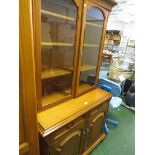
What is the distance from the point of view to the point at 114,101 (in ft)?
8.16

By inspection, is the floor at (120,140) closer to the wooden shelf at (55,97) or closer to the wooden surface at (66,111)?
the wooden surface at (66,111)

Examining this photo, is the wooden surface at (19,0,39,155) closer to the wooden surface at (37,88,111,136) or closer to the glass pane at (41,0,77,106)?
the wooden surface at (37,88,111,136)

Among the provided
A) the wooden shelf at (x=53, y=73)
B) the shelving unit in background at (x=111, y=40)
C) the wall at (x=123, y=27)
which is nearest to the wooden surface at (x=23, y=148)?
the wooden shelf at (x=53, y=73)

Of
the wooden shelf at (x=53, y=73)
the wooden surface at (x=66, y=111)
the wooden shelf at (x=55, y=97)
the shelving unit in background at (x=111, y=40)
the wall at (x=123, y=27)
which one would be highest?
the wall at (x=123, y=27)

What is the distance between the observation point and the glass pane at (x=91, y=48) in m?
1.50

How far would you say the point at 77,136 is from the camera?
1.43 meters

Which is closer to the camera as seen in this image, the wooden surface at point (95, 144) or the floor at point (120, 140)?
the wooden surface at point (95, 144)

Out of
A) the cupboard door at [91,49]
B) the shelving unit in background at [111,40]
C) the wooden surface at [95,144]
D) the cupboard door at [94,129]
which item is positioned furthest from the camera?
the shelving unit in background at [111,40]

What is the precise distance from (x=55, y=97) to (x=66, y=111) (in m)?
0.21

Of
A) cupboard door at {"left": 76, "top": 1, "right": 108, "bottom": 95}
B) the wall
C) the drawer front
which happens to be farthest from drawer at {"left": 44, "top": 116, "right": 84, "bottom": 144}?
the wall

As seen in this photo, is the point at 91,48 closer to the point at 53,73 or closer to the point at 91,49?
the point at 91,49

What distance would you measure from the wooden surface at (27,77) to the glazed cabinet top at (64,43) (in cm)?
31
